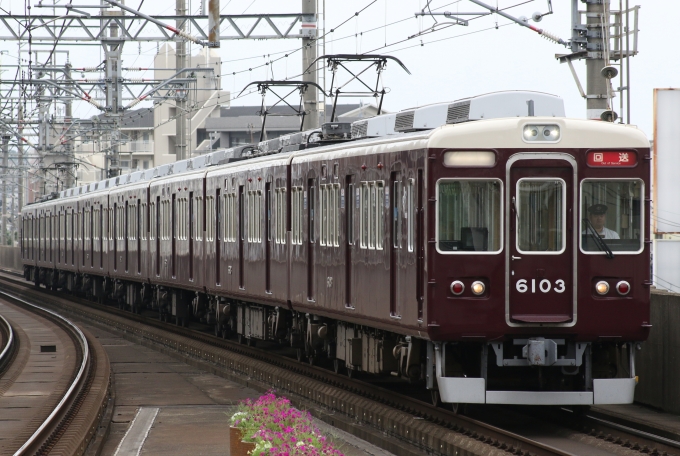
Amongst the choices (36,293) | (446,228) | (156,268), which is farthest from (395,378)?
(36,293)

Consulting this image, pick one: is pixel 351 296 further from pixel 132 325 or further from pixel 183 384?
pixel 132 325

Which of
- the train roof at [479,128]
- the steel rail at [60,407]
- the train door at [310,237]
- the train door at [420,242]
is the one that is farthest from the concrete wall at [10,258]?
the train door at [420,242]

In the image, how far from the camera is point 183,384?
1595 cm

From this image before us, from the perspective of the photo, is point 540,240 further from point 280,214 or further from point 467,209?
point 280,214

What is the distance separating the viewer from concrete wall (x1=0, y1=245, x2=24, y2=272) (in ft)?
225

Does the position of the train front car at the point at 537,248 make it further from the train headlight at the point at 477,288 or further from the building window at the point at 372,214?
the building window at the point at 372,214

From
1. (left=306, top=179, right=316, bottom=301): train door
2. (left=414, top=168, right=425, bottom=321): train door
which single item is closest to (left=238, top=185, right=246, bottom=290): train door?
(left=306, top=179, right=316, bottom=301): train door

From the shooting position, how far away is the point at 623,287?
1105cm

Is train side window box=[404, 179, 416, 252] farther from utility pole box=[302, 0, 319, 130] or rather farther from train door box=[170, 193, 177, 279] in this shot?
train door box=[170, 193, 177, 279]

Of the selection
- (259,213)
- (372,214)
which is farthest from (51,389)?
(372,214)

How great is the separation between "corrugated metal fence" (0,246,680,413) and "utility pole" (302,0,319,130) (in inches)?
373

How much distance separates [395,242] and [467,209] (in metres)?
1.34

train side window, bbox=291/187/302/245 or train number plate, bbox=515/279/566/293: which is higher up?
train side window, bbox=291/187/302/245

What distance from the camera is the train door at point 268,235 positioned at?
17.5 metres
